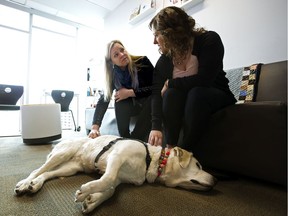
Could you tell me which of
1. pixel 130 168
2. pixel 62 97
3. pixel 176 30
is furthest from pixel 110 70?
pixel 62 97

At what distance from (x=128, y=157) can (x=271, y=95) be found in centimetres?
116

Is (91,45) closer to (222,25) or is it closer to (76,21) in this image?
(76,21)

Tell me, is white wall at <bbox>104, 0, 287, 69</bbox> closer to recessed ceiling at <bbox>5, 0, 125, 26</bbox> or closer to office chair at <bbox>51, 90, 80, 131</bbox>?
recessed ceiling at <bbox>5, 0, 125, 26</bbox>

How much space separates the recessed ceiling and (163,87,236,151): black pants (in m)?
3.56

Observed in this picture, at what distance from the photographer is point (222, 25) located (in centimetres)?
216

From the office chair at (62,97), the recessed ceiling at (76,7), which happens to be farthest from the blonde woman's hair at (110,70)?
the recessed ceiling at (76,7)

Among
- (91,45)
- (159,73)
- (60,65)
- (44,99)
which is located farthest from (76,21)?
(159,73)

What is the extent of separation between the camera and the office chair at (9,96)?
3.10m

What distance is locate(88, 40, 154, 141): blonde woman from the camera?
65.9 inches

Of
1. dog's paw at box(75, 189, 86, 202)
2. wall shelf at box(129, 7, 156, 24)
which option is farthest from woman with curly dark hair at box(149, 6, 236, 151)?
wall shelf at box(129, 7, 156, 24)

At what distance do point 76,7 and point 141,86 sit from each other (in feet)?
11.2

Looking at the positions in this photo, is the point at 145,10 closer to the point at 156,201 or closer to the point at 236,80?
the point at 236,80

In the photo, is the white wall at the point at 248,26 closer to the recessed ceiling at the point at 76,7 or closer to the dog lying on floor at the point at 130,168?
the dog lying on floor at the point at 130,168

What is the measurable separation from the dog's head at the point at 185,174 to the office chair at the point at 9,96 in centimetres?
309
